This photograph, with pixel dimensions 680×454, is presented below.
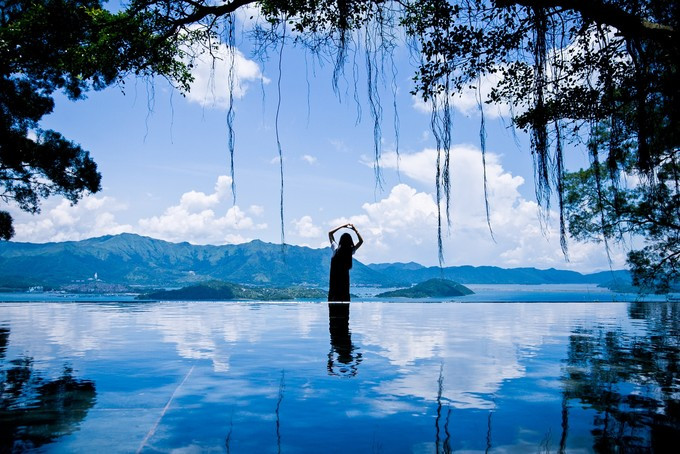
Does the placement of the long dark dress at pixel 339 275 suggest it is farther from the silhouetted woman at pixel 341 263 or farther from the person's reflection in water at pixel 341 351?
the person's reflection in water at pixel 341 351

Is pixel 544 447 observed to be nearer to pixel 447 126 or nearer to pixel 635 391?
pixel 635 391

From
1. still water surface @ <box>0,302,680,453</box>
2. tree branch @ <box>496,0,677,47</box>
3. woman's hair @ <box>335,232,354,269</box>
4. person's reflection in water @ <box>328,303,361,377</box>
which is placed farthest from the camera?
woman's hair @ <box>335,232,354,269</box>

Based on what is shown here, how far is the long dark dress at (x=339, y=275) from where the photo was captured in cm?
1132

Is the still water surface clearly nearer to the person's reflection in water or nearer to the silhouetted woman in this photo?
the person's reflection in water

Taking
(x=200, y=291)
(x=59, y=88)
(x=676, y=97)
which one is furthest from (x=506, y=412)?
(x=200, y=291)

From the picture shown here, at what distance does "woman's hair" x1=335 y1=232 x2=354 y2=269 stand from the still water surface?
342cm

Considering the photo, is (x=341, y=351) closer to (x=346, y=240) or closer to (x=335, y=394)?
(x=335, y=394)

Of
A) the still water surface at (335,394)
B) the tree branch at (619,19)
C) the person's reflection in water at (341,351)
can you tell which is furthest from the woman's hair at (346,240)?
the tree branch at (619,19)

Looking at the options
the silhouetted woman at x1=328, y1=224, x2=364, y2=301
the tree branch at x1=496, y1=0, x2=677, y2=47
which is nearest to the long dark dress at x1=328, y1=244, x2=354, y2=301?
the silhouetted woman at x1=328, y1=224, x2=364, y2=301

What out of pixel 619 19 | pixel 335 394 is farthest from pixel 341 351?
pixel 619 19

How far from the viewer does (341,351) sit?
255 inches

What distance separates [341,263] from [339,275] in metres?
0.34

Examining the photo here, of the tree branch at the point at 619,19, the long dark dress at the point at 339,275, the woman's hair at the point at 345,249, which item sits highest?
the tree branch at the point at 619,19

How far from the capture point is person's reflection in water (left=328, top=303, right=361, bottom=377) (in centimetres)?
511
